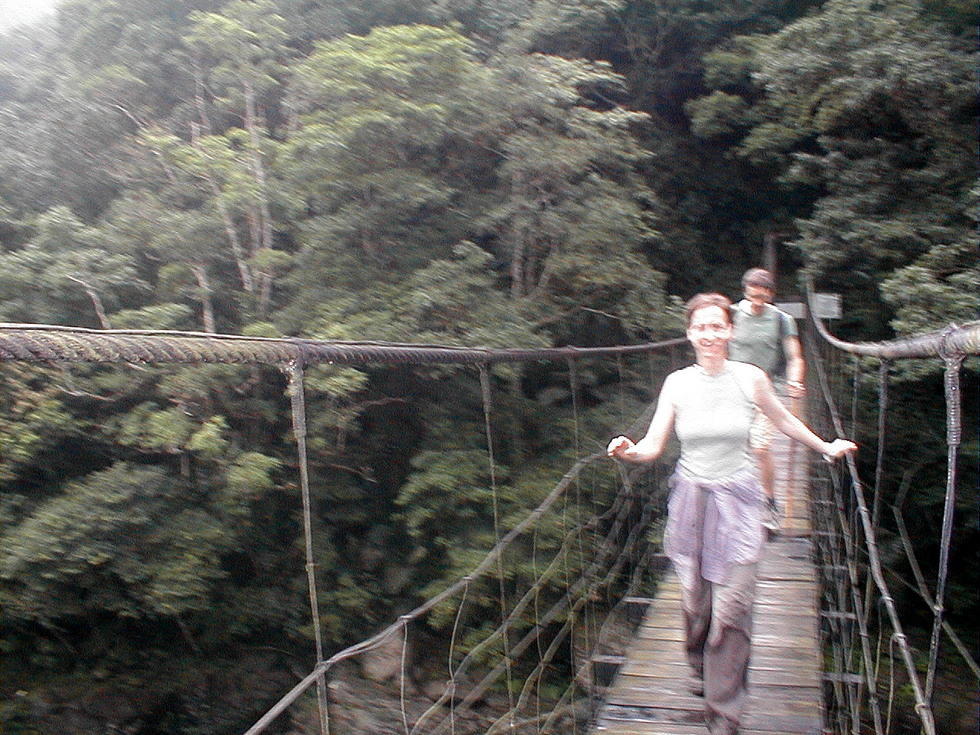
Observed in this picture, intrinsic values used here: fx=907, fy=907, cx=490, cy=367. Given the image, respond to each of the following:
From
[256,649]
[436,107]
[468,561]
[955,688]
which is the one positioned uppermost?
[436,107]

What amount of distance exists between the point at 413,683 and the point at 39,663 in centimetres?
221

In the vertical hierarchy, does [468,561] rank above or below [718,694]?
below

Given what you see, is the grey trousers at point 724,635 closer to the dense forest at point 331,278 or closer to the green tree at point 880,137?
the dense forest at point 331,278

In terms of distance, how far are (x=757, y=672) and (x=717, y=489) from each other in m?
0.75

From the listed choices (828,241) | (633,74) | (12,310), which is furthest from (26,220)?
(633,74)

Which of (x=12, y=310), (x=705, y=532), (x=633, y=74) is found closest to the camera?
(x=705, y=532)

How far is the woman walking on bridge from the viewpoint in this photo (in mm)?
1417

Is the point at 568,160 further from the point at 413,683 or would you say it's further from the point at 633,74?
the point at 633,74

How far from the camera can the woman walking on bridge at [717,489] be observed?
142cm

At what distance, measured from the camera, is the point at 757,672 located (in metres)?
1.97

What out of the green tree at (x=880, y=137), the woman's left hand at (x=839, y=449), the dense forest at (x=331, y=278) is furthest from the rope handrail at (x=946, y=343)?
the green tree at (x=880, y=137)

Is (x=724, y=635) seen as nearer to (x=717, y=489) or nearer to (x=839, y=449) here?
(x=717, y=489)

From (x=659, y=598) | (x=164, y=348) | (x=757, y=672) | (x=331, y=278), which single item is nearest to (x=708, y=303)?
(x=164, y=348)

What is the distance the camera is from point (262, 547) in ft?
18.4
